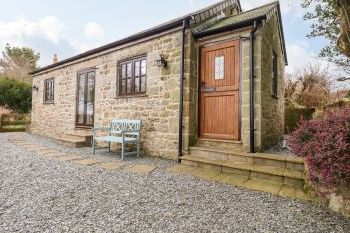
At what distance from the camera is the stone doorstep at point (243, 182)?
3556 mm

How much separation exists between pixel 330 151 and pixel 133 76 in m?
5.80

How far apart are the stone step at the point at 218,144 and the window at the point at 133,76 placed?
7.76ft

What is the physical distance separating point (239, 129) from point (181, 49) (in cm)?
253

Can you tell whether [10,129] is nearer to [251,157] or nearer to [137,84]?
[137,84]

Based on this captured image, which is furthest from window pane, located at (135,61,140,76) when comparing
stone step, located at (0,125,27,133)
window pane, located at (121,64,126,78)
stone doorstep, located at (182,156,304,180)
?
stone step, located at (0,125,27,133)

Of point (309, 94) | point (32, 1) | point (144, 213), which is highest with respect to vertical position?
point (32, 1)

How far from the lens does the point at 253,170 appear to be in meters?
4.34

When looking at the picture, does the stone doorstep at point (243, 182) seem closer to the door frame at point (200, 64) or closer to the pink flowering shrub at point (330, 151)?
the pink flowering shrub at point (330, 151)

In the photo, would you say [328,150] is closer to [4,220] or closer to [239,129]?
[239,129]

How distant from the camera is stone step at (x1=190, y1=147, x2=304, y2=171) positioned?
4281 millimetres

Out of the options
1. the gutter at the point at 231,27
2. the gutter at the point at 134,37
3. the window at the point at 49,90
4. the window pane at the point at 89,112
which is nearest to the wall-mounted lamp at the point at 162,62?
the gutter at the point at 134,37

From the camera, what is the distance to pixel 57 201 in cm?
318

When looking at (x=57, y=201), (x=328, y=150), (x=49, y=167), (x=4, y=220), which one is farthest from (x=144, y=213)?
(x=49, y=167)

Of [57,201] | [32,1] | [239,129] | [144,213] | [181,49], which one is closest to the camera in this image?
[144,213]
